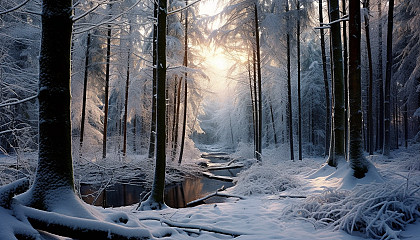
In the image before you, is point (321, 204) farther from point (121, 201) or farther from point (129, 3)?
point (129, 3)

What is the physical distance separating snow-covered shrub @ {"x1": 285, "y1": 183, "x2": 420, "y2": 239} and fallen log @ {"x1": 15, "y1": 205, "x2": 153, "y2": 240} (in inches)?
132

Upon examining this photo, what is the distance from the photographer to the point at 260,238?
355cm

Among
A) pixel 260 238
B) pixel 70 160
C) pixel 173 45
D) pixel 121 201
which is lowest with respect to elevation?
pixel 121 201

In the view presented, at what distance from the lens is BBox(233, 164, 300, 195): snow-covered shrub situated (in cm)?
763

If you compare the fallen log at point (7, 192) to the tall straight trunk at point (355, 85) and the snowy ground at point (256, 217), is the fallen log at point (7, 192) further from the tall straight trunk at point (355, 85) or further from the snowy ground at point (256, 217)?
the tall straight trunk at point (355, 85)

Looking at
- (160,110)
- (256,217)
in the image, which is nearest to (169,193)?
(160,110)

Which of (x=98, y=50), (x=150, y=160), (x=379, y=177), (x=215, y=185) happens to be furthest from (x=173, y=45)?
(x=379, y=177)

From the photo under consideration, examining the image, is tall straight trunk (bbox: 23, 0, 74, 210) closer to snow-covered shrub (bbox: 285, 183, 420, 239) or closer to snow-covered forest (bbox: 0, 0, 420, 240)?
snow-covered forest (bbox: 0, 0, 420, 240)

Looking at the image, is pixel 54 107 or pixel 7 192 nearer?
pixel 7 192

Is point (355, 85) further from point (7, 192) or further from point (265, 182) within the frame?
point (7, 192)

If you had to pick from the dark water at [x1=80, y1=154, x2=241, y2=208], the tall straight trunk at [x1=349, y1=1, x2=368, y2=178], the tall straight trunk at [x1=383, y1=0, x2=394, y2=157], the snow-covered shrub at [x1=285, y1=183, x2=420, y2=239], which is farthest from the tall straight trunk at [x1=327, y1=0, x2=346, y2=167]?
the tall straight trunk at [x1=383, y1=0, x2=394, y2=157]

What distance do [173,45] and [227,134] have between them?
33299 mm

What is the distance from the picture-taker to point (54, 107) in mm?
2898

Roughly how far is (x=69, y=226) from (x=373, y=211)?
14.1 ft
